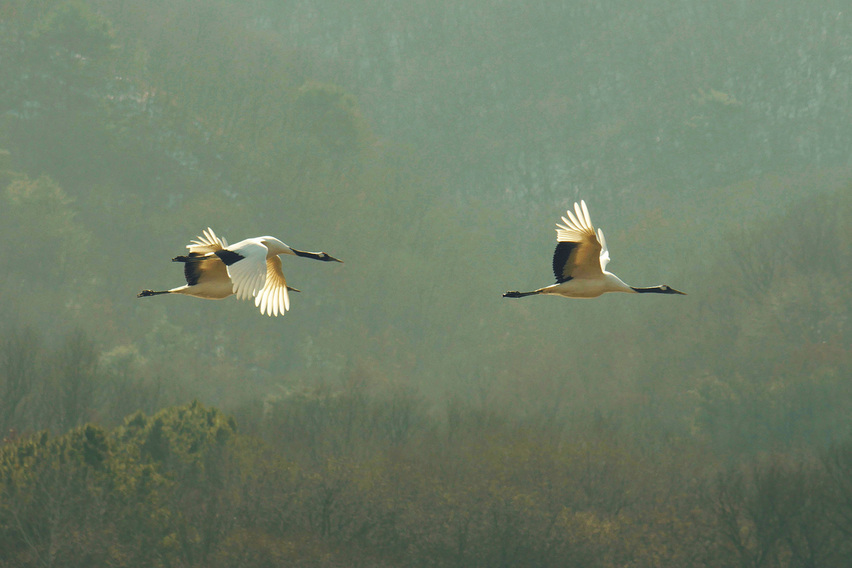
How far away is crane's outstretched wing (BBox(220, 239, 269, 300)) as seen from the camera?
12.7 metres

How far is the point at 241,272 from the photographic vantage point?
42.3ft

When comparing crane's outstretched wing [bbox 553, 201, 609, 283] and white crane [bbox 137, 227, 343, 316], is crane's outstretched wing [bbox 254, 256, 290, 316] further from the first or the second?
crane's outstretched wing [bbox 553, 201, 609, 283]

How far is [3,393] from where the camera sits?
5778 centimetres

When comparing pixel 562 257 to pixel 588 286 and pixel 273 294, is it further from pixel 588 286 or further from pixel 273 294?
pixel 273 294

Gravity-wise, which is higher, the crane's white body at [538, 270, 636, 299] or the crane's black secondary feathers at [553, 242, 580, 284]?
the crane's black secondary feathers at [553, 242, 580, 284]

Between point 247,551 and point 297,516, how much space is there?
3801mm

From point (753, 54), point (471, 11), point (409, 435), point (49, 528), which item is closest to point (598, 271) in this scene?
point (49, 528)

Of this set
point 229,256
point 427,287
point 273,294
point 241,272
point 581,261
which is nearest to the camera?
point 241,272

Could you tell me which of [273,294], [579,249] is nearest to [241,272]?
[273,294]

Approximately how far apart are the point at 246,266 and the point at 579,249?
15.6 ft

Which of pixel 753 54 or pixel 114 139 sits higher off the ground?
pixel 753 54

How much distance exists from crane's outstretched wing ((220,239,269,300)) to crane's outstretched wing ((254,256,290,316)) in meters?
0.46

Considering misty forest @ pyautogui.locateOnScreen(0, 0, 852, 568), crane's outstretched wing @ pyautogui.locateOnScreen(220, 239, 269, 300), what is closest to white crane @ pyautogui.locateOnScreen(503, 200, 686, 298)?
crane's outstretched wing @ pyautogui.locateOnScreen(220, 239, 269, 300)

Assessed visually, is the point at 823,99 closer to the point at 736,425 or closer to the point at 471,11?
the point at 471,11
